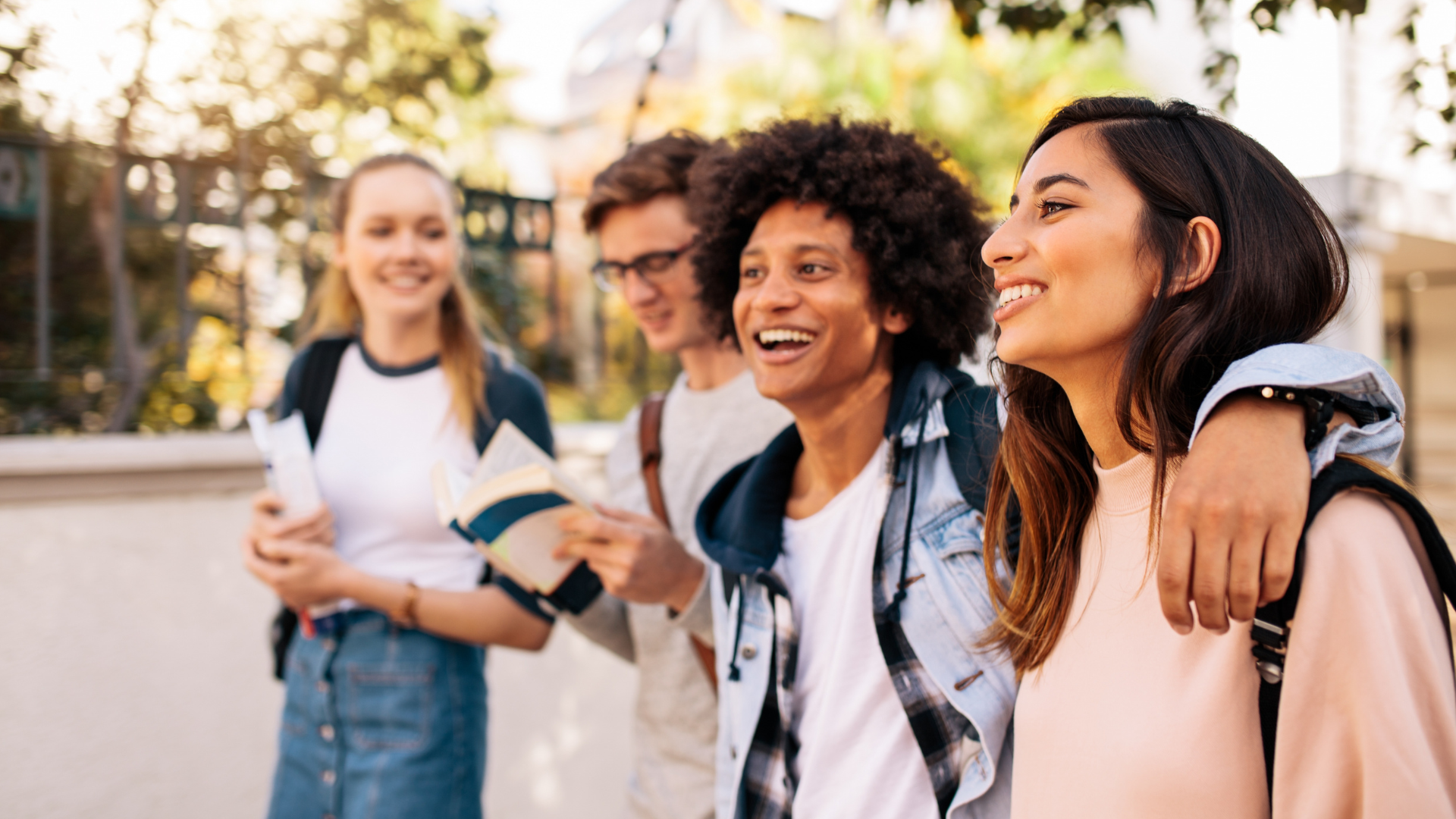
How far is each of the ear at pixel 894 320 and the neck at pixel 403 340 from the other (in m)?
1.31

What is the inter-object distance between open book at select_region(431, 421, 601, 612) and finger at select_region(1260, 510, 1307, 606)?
1290 millimetres

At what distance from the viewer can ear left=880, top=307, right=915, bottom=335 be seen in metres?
1.95

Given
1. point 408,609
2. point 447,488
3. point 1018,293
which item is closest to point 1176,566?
point 1018,293

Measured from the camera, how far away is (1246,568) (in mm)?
932

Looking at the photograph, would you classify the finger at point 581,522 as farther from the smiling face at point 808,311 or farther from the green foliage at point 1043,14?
the green foliage at point 1043,14

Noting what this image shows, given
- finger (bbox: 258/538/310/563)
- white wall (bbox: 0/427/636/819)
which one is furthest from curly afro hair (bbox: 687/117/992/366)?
white wall (bbox: 0/427/636/819)

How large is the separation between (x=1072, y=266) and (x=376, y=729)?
193 centimetres

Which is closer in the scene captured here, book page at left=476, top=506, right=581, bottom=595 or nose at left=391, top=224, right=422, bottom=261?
book page at left=476, top=506, right=581, bottom=595

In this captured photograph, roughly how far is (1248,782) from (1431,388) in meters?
15.8

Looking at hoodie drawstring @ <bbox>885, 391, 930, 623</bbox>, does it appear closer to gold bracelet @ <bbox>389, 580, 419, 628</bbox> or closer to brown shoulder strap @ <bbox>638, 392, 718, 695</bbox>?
brown shoulder strap @ <bbox>638, 392, 718, 695</bbox>

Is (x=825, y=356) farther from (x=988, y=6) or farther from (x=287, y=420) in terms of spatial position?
(x=988, y=6)

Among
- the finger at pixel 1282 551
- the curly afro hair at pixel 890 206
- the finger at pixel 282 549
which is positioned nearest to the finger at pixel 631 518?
the curly afro hair at pixel 890 206

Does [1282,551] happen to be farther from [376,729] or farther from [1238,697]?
[376,729]

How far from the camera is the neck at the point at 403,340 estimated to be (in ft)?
8.50
